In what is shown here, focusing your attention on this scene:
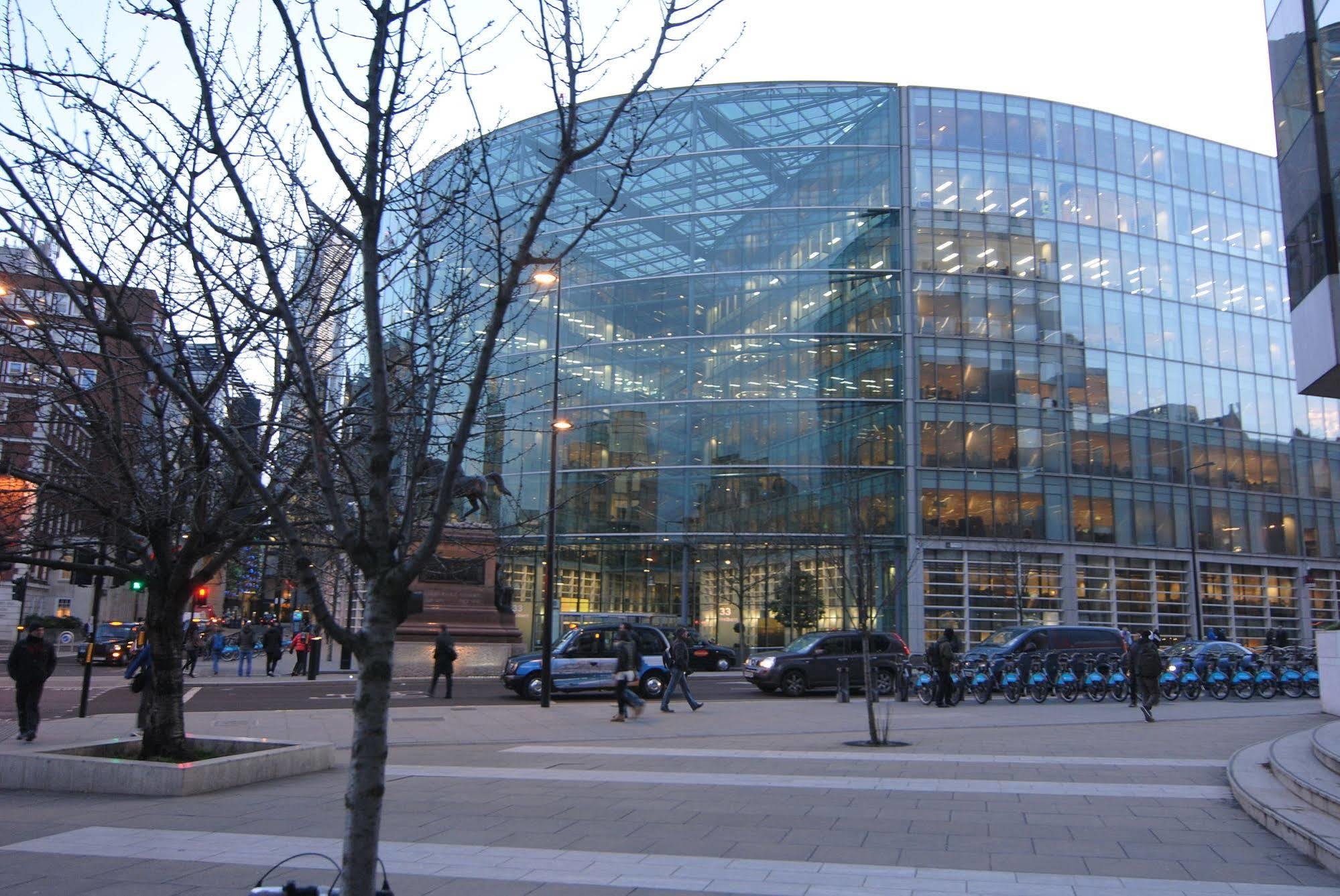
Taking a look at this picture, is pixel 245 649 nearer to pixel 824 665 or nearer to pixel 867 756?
pixel 824 665

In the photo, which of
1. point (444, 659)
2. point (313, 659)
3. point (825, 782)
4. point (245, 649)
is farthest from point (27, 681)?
point (245, 649)

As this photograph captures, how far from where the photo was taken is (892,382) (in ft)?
159

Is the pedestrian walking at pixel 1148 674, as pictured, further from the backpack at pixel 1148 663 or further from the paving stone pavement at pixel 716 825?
the paving stone pavement at pixel 716 825

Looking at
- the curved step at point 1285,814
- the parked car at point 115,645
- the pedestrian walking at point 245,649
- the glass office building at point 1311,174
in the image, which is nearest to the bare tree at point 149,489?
the curved step at point 1285,814

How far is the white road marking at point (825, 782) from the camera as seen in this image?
1066 centimetres

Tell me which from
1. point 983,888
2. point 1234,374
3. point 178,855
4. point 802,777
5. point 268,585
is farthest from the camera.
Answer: point 268,585

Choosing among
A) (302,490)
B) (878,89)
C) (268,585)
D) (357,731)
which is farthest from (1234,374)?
(268,585)

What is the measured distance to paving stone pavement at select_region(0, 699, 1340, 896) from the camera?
6.90 m

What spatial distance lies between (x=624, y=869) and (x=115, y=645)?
36.8m

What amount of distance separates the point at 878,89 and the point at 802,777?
45.1 m

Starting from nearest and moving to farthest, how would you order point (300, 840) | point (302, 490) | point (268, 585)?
point (300, 840) → point (302, 490) → point (268, 585)

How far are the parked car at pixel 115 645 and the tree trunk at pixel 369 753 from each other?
37.7 meters

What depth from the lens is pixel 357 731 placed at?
4.36 m

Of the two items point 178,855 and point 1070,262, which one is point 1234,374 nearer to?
point 1070,262
